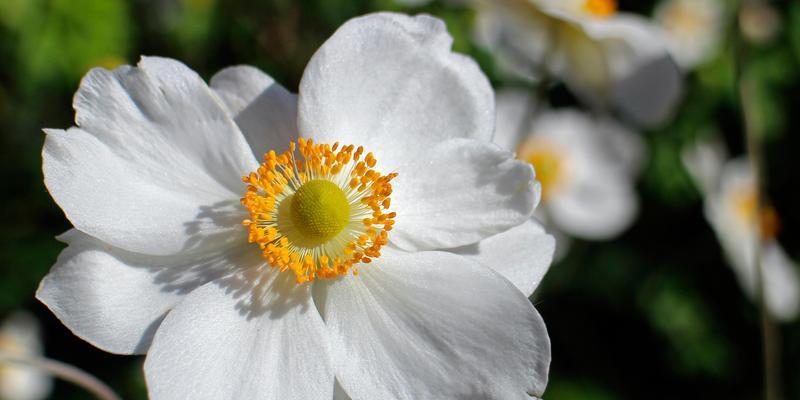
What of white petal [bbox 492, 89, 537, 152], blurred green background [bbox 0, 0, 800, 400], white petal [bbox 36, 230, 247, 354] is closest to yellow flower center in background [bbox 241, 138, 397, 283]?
white petal [bbox 36, 230, 247, 354]

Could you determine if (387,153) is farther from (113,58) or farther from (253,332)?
(113,58)

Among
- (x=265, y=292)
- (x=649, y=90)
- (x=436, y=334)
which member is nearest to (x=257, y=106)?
(x=265, y=292)

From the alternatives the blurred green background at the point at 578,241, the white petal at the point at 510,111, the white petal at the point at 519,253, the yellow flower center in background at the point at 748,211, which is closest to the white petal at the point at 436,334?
the white petal at the point at 519,253

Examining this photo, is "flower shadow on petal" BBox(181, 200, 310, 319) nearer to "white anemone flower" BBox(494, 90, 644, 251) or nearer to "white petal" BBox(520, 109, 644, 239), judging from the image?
"white anemone flower" BBox(494, 90, 644, 251)

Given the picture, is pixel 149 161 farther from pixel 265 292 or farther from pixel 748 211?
pixel 748 211

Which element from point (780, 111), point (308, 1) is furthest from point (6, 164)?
point (780, 111)

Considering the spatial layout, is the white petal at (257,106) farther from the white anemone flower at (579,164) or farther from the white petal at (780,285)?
the white petal at (780,285)
